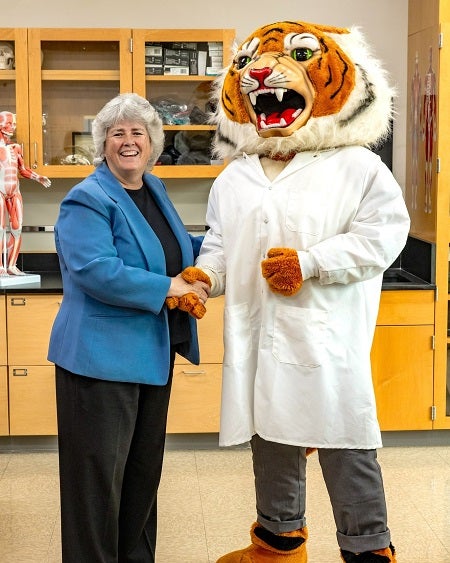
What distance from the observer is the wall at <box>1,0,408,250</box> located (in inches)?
175

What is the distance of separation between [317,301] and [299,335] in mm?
104

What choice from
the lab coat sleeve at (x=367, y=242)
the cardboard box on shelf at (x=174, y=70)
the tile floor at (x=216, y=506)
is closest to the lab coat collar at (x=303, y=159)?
the lab coat sleeve at (x=367, y=242)

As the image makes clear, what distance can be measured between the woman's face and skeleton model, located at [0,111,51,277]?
151cm

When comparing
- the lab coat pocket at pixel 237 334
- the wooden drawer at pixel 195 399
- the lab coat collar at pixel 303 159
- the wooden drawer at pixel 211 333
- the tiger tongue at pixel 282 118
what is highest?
the tiger tongue at pixel 282 118

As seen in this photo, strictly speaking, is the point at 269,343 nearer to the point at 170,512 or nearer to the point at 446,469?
the point at 170,512

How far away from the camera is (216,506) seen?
353cm

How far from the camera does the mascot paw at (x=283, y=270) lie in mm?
2555

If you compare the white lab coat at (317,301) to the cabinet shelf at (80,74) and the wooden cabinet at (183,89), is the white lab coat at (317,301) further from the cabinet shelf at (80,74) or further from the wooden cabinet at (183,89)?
the cabinet shelf at (80,74)

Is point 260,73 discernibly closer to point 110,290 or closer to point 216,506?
point 110,290

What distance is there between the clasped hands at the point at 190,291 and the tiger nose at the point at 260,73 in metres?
0.55

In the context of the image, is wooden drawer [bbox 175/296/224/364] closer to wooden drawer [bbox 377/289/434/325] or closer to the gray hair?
wooden drawer [bbox 377/289/434/325]

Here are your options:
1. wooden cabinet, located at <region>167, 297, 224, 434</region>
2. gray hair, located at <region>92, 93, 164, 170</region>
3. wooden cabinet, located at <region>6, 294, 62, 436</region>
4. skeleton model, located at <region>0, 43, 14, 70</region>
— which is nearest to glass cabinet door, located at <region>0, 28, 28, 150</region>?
skeleton model, located at <region>0, 43, 14, 70</region>

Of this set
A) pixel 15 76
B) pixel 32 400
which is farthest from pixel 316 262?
pixel 15 76

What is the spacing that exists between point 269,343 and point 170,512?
1.09 meters
